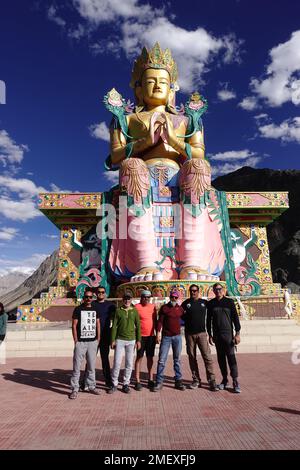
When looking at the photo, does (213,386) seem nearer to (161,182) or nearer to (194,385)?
(194,385)

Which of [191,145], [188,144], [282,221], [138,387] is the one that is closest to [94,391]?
[138,387]

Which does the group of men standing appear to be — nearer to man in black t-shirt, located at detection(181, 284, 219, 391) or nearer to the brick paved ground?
man in black t-shirt, located at detection(181, 284, 219, 391)

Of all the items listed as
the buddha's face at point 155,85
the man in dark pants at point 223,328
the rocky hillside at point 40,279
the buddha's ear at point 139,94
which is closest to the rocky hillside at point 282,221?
the buddha's ear at point 139,94

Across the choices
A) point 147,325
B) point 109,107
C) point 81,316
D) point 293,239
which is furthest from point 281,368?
point 293,239

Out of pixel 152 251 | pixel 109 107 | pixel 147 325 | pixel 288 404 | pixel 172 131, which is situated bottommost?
pixel 288 404

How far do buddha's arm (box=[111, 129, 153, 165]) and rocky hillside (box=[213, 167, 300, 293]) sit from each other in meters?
23.6

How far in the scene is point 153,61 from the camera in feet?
39.2

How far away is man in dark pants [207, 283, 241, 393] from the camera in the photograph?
416cm

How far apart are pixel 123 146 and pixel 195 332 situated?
840 centimetres

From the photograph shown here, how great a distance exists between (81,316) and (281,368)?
3.16 metres

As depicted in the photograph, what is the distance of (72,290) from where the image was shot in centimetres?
1248

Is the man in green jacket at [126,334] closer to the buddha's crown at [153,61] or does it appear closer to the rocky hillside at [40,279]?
the buddha's crown at [153,61]

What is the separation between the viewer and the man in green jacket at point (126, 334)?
413 cm
